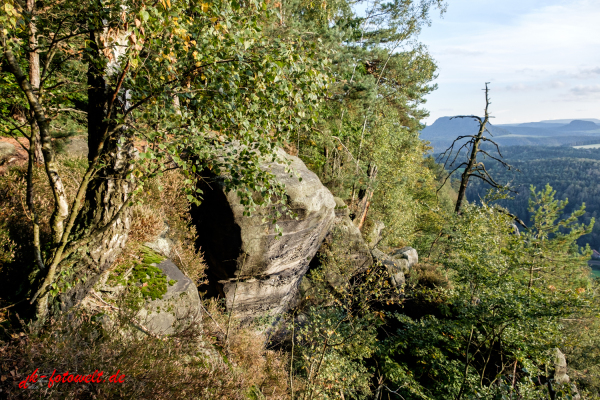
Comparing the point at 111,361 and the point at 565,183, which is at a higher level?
the point at 111,361

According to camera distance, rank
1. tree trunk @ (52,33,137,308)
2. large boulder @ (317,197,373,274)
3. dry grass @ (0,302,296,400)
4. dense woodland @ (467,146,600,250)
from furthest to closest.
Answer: dense woodland @ (467,146,600,250), large boulder @ (317,197,373,274), tree trunk @ (52,33,137,308), dry grass @ (0,302,296,400)

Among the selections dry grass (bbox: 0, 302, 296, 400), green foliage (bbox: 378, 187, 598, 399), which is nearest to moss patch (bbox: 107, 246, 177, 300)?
dry grass (bbox: 0, 302, 296, 400)

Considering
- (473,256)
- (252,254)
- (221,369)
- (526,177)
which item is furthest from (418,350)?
(526,177)

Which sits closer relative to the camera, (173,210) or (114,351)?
(114,351)

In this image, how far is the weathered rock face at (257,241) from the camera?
7.71 m

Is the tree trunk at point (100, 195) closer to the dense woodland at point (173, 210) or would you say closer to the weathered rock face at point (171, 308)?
the dense woodland at point (173, 210)

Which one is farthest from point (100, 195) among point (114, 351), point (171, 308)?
point (171, 308)

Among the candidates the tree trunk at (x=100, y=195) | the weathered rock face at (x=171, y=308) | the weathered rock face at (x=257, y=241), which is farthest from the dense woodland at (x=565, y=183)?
the tree trunk at (x=100, y=195)

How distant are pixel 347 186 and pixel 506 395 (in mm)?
11818

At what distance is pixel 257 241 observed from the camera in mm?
7953

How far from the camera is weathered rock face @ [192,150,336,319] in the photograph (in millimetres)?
7715

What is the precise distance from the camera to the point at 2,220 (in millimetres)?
4953

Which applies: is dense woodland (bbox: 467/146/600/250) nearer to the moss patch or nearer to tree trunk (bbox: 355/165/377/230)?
tree trunk (bbox: 355/165/377/230)

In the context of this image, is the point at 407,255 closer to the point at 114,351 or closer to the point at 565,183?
the point at 114,351
